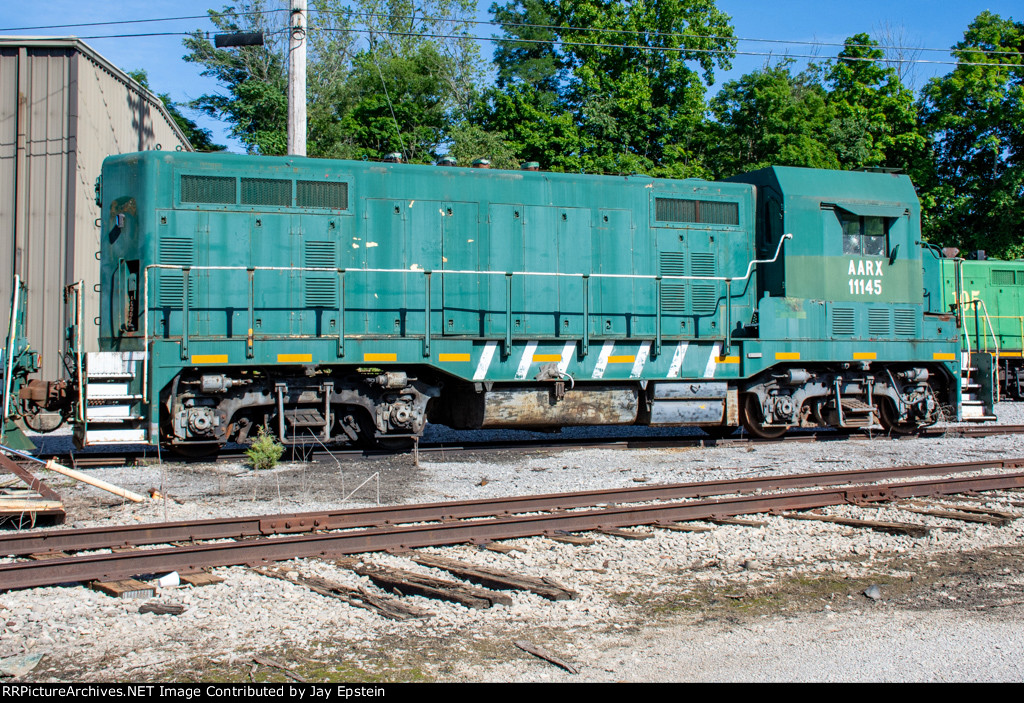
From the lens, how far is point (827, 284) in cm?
1153

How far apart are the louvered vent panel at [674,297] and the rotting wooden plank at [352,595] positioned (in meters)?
7.23

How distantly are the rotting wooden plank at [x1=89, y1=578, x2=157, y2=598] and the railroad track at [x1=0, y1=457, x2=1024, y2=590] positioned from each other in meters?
0.13

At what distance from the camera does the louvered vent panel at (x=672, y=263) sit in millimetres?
11352

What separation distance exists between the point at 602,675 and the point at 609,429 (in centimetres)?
1062

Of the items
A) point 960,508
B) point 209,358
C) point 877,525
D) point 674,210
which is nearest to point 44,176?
point 209,358

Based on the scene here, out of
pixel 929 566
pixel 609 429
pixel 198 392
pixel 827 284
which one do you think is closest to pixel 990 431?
pixel 827 284

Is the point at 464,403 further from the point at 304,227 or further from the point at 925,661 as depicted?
the point at 925,661

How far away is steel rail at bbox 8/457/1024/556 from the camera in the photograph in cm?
576

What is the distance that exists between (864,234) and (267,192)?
8054 mm

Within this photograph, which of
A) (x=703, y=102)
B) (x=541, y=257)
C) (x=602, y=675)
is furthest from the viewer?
(x=703, y=102)

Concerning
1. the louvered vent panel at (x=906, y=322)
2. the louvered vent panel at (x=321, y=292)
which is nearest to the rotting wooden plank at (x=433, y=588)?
the louvered vent panel at (x=321, y=292)

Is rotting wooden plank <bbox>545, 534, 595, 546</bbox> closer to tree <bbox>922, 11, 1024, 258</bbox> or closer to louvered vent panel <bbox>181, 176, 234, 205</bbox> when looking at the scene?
louvered vent panel <bbox>181, 176, 234, 205</bbox>

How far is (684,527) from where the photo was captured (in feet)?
21.1
